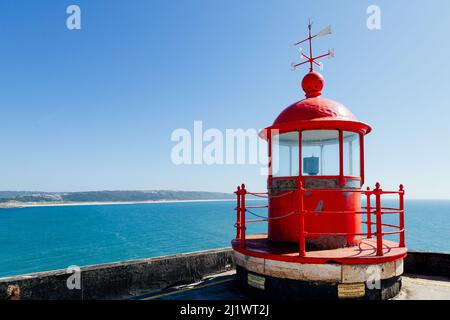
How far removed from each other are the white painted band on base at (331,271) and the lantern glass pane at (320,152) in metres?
1.85

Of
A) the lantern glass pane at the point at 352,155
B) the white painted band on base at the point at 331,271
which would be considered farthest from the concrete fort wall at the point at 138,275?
the lantern glass pane at the point at 352,155

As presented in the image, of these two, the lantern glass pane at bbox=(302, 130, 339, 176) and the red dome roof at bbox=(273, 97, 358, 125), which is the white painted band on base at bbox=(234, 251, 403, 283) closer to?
the lantern glass pane at bbox=(302, 130, 339, 176)

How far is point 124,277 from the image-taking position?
22.5 feet

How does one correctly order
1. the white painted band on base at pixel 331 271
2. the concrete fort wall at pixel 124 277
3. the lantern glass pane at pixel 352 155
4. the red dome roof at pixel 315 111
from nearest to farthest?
the white painted band on base at pixel 331 271 < the concrete fort wall at pixel 124 277 < the red dome roof at pixel 315 111 < the lantern glass pane at pixel 352 155

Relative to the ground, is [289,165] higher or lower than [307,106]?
lower

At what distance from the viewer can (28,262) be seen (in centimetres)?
3869

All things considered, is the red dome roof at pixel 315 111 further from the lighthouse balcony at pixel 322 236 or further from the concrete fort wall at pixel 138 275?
the concrete fort wall at pixel 138 275

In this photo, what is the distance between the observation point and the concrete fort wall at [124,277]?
19.5ft

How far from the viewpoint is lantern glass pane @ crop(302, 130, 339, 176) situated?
661 cm

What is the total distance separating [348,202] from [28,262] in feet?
141

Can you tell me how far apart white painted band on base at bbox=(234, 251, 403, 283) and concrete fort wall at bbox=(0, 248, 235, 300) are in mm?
2487

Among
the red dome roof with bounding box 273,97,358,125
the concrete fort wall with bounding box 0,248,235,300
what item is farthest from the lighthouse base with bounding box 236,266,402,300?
the red dome roof with bounding box 273,97,358,125
